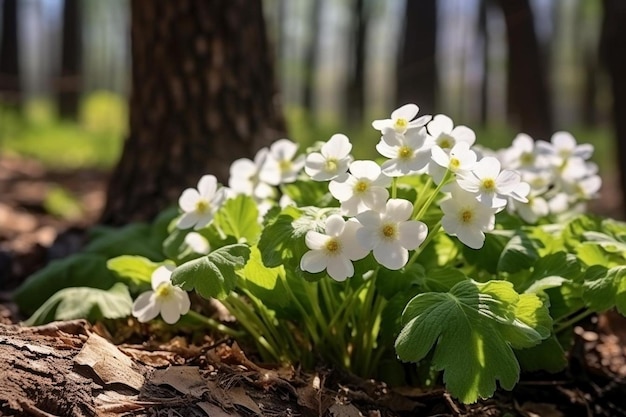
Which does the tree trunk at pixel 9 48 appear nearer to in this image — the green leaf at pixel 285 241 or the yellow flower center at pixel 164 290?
the yellow flower center at pixel 164 290

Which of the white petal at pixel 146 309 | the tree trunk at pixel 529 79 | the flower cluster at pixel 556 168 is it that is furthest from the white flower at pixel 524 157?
the tree trunk at pixel 529 79

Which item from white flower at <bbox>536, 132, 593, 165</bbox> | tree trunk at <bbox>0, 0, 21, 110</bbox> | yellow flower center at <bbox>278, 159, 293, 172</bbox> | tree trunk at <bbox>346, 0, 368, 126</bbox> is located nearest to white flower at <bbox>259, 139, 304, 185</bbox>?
yellow flower center at <bbox>278, 159, 293, 172</bbox>

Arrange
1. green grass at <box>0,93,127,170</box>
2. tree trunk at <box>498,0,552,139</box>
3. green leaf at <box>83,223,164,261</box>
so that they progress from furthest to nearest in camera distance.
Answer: green grass at <box>0,93,127,170</box>, tree trunk at <box>498,0,552,139</box>, green leaf at <box>83,223,164,261</box>

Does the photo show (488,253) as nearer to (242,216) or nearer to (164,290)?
(242,216)

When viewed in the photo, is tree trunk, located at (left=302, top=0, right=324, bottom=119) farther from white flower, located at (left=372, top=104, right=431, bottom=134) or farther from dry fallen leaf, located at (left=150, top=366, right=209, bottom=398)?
dry fallen leaf, located at (left=150, top=366, right=209, bottom=398)

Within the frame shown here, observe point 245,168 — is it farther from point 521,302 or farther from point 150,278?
point 521,302
